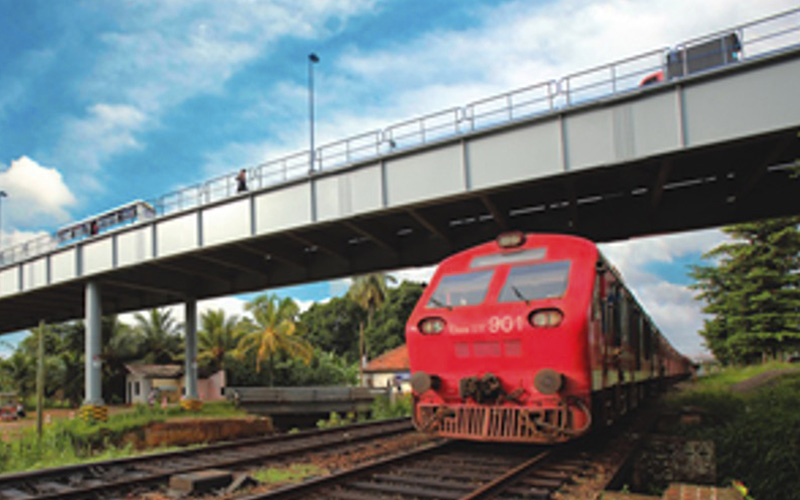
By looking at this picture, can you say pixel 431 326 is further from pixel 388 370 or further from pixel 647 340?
pixel 388 370

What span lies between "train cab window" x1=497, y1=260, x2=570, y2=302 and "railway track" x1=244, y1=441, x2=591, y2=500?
2.10m

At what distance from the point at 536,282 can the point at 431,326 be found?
1628 millimetres

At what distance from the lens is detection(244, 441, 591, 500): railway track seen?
6387 mm

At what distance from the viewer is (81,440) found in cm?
1628

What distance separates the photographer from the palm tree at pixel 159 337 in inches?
1734

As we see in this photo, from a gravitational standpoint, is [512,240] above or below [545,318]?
above

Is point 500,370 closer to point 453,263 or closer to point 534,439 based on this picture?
point 534,439

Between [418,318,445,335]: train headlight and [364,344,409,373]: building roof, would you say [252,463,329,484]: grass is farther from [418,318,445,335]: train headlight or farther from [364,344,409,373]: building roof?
[364,344,409,373]: building roof

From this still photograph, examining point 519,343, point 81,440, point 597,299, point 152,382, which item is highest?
point 597,299

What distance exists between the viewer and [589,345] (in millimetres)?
8086

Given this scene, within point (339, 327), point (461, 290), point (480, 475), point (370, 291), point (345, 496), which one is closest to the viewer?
point (345, 496)

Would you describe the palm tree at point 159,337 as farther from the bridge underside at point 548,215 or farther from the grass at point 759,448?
the grass at point 759,448

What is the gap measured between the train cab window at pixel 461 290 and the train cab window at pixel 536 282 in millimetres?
336

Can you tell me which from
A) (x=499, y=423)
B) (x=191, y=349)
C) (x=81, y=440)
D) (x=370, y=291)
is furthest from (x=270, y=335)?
(x=499, y=423)
